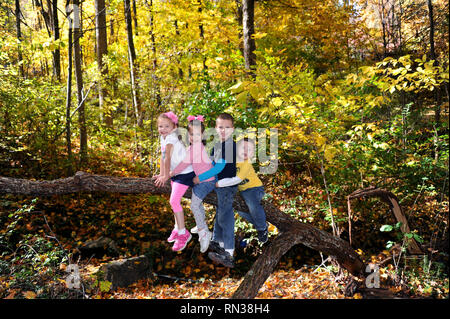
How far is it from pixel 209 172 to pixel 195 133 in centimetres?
42

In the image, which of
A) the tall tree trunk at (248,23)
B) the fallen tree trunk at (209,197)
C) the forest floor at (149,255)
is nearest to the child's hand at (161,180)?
the fallen tree trunk at (209,197)

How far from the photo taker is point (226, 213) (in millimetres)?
3004

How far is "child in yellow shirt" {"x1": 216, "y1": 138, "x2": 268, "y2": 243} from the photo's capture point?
284cm

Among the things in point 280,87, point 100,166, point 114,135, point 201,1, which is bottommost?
point 100,166

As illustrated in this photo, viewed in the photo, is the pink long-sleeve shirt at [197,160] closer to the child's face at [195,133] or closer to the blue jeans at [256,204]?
the child's face at [195,133]

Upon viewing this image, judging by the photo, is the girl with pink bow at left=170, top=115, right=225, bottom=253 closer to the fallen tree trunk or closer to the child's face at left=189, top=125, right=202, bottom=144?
the child's face at left=189, top=125, right=202, bottom=144

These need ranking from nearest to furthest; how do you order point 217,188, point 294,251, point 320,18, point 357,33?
1. point 217,188
2. point 294,251
3. point 320,18
4. point 357,33

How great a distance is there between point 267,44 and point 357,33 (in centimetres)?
291

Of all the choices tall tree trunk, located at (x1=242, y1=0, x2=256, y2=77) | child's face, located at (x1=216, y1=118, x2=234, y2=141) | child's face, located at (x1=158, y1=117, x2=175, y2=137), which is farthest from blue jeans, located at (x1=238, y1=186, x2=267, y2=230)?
tall tree trunk, located at (x1=242, y1=0, x2=256, y2=77)

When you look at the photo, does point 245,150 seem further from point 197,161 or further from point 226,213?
point 226,213

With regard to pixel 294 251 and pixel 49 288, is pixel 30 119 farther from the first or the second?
pixel 294 251

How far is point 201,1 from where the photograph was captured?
9.85m
